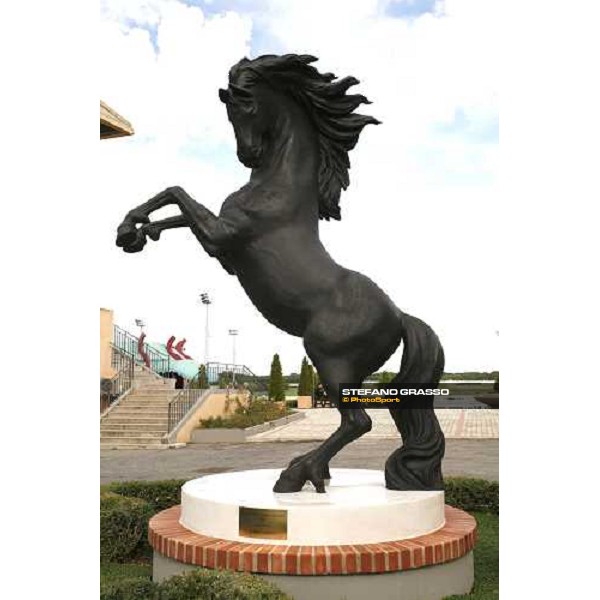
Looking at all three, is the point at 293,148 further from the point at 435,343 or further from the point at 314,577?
the point at 314,577

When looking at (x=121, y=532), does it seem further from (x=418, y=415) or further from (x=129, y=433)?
(x=129, y=433)

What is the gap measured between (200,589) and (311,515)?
3.07 ft

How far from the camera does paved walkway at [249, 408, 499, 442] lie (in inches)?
732

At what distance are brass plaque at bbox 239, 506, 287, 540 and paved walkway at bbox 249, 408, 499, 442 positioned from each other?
1185cm

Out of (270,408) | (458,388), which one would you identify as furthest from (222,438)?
(458,388)

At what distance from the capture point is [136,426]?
63.3ft

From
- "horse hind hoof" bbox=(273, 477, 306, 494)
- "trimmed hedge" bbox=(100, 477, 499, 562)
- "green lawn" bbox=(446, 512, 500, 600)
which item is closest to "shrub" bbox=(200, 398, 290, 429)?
"trimmed hedge" bbox=(100, 477, 499, 562)

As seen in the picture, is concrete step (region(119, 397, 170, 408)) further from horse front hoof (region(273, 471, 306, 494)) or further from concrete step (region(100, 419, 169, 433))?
horse front hoof (region(273, 471, 306, 494))

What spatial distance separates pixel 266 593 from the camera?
Answer: 134 inches

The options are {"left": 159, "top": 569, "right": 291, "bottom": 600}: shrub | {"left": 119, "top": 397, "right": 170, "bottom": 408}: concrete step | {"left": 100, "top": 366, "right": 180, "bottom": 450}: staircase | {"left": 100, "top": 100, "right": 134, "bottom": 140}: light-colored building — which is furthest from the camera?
{"left": 119, "top": 397, "right": 170, "bottom": 408}: concrete step

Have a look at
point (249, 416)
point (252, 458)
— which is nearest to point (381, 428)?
point (249, 416)

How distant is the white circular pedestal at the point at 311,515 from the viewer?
4188 mm

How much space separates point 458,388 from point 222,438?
41.3ft

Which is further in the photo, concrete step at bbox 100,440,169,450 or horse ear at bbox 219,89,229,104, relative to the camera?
concrete step at bbox 100,440,169,450
